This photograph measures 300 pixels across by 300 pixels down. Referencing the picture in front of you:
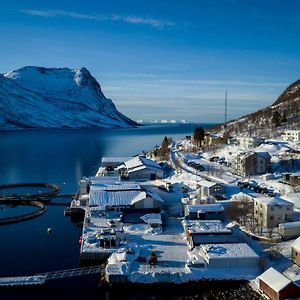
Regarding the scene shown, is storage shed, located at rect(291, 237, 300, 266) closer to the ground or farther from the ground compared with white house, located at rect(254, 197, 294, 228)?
closer to the ground

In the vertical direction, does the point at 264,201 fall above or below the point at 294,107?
below

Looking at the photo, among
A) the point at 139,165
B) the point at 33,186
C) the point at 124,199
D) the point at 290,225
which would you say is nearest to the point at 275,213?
the point at 290,225

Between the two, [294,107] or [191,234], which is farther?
[294,107]

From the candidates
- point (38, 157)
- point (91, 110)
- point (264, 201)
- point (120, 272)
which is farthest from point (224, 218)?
point (91, 110)

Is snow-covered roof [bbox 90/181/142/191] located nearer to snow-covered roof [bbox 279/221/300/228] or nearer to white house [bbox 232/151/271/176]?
white house [bbox 232/151/271/176]

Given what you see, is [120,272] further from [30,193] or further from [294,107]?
[294,107]

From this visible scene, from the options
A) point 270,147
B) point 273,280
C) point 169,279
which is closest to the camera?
point 273,280

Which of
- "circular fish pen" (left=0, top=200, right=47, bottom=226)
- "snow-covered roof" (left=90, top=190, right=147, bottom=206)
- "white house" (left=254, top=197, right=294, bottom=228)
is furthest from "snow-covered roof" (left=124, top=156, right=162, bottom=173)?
"white house" (left=254, top=197, right=294, bottom=228)

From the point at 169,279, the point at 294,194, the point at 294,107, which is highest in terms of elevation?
the point at 294,107
